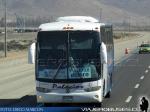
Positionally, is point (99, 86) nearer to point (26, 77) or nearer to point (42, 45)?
point (42, 45)

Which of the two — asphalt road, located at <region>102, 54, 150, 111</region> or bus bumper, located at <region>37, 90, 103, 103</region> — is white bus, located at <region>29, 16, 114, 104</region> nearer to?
bus bumper, located at <region>37, 90, 103, 103</region>

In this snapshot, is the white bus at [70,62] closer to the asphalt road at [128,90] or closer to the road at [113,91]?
the asphalt road at [128,90]

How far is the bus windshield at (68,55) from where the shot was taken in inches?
701

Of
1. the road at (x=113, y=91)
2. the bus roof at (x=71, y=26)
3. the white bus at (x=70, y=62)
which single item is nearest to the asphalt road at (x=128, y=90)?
the road at (x=113, y=91)

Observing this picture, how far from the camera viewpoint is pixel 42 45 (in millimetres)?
18250

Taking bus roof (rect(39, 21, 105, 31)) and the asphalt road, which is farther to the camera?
the asphalt road

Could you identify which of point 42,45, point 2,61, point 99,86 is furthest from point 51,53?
point 2,61

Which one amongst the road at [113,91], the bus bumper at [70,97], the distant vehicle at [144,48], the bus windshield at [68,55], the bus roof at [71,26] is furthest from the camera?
the distant vehicle at [144,48]

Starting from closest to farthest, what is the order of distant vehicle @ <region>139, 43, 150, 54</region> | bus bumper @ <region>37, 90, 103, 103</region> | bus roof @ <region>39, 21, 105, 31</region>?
1. bus bumper @ <region>37, 90, 103, 103</region>
2. bus roof @ <region>39, 21, 105, 31</region>
3. distant vehicle @ <region>139, 43, 150, 54</region>

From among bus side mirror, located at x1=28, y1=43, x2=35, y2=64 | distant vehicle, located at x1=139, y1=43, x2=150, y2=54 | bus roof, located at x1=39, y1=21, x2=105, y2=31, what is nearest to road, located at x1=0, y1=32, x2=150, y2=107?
bus side mirror, located at x1=28, y1=43, x2=35, y2=64

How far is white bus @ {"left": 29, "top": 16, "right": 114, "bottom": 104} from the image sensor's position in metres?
17.6

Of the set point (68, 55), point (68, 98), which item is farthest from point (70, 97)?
point (68, 55)

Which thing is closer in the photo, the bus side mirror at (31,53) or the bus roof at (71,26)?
the bus side mirror at (31,53)

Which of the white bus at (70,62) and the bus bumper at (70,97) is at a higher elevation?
the white bus at (70,62)
